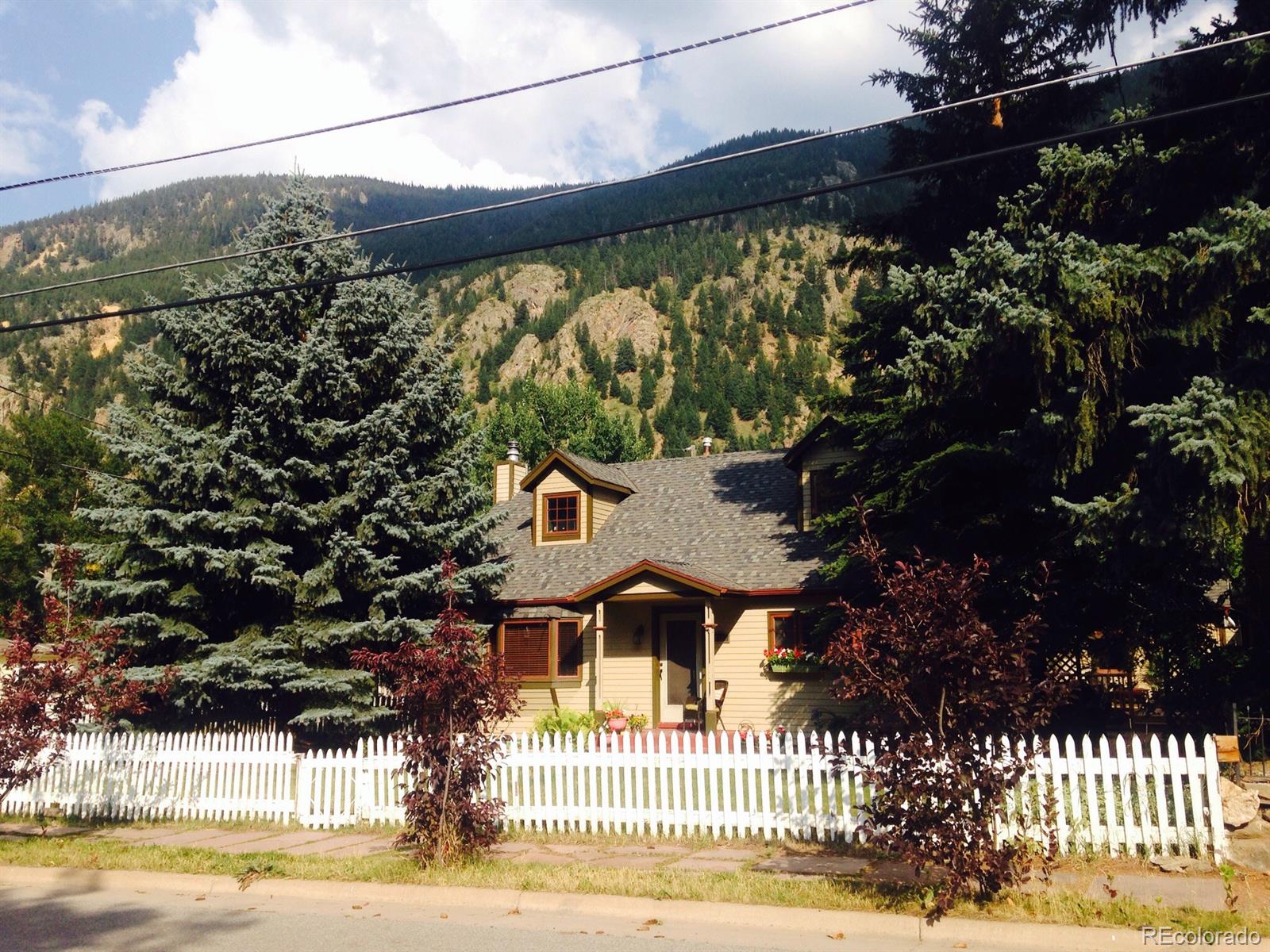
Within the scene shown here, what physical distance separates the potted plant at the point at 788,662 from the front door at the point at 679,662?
197cm

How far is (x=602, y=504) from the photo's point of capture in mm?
25641

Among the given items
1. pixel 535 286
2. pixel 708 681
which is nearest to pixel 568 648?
pixel 708 681

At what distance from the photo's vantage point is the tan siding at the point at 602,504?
2516 centimetres

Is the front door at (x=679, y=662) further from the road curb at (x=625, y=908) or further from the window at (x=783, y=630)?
the road curb at (x=625, y=908)

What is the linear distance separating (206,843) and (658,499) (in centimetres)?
1606

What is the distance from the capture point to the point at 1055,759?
8.84 meters

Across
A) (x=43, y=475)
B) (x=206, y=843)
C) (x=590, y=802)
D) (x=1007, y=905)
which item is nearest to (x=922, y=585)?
(x=1007, y=905)

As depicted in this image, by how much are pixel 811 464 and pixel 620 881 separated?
14238mm

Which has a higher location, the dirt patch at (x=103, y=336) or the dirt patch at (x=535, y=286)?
the dirt patch at (x=535, y=286)

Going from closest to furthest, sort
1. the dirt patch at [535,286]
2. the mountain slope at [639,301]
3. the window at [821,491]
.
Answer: the window at [821,491]
the mountain slope at [639,301]
the dirt patch at [535,286]

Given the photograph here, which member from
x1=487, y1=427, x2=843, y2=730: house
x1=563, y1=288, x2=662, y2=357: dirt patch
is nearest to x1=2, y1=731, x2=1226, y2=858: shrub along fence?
x1=487, y1=427, x2=843, y2=730: house

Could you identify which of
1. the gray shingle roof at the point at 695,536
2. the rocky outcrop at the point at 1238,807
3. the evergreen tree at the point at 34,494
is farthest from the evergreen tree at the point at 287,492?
the evergreen tree at the point at 34,494

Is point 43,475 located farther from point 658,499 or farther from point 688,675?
point 688,675

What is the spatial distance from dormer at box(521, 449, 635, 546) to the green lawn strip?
14568 millimetres
